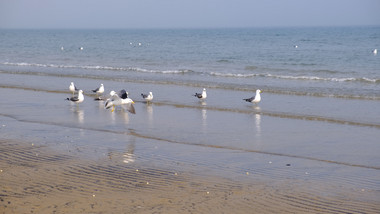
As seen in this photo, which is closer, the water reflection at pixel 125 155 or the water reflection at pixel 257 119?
the water reflection at pixel 125 155

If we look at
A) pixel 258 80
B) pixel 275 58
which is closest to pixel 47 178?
pixel 258 80

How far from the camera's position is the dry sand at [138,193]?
7.07 m

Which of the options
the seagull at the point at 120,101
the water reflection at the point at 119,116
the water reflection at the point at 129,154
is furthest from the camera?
the seagull at the point at 120,101

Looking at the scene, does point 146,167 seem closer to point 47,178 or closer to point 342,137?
point 47,178

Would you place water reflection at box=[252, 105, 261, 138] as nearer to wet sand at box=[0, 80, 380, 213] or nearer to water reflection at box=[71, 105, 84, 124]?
wet sand at box=[0, 80, 380, 213]

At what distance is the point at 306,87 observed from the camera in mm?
21672

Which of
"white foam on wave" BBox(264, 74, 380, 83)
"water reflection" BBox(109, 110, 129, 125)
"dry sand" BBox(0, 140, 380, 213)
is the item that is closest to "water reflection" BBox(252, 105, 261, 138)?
"water reflection" BBox(109, 110, 129, 125)

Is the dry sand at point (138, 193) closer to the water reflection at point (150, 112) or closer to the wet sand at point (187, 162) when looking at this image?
the wet sand at point (187, 162)

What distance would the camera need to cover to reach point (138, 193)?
7652 millimetres

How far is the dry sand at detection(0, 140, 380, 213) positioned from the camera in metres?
7.07

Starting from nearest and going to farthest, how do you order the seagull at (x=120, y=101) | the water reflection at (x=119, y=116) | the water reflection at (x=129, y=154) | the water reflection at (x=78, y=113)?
the water reflection at (x=129, y=154), the water reflection at (x=119, y=116), the water reflection at (x=78, y=113), the seagull at (x=120, y=101)

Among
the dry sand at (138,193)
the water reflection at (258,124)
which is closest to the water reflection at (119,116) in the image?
the water reflection at (258,124)

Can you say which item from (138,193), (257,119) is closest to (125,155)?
(138,193)

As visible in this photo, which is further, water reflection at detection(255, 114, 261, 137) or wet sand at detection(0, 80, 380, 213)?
water reflection at detection(255, 114, 261, 137)
